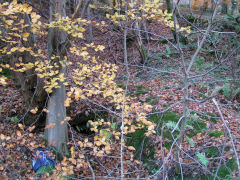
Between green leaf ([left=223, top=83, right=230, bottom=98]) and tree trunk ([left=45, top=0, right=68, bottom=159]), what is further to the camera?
green leaf ([left=223, top=83, right=230, bottom=98])

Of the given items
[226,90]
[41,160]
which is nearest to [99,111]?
[41,160]

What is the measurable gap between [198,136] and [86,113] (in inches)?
133

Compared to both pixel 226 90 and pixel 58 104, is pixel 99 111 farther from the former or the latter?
pixel 226 90

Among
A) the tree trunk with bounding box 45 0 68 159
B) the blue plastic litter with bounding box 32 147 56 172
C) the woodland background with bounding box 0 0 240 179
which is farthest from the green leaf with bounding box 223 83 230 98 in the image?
the blue plastic litter with bounding box 32 147 56 172

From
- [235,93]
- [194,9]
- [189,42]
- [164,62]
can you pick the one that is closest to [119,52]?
[164,62]

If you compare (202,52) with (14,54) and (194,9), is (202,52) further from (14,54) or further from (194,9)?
(194,9)

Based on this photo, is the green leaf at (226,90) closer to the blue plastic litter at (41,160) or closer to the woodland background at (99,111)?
the woodland background at (99,111)

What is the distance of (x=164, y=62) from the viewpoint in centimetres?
976

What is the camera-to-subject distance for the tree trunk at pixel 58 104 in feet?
15.6

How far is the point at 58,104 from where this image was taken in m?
5.10

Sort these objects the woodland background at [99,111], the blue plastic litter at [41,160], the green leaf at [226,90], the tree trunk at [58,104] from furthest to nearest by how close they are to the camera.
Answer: the green leaf at [226,90] < the tree trunk at [58,104] < the blue plastic litter at [41,160] < the woodland background at [99,111]

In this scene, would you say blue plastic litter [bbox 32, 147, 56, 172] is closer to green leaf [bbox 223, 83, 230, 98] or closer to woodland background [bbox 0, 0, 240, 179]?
woodland background [bbox 0, 0, 240, 179]

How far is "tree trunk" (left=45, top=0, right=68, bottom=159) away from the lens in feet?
15.6

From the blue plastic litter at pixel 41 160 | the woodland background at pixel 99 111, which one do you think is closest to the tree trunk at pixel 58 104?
the woodland background at pixel 99 111
